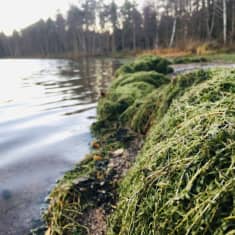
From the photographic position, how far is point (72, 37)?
2280 inches

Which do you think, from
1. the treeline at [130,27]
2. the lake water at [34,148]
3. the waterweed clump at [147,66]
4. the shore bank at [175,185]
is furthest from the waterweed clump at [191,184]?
the treeline at [130,27]

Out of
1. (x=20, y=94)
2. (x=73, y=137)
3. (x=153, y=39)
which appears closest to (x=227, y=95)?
(x=73, y=137)

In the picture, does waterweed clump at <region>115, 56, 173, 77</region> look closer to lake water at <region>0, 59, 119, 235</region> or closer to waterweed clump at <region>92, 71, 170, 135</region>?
lake water at <region>0, 59, 119, 235</region>

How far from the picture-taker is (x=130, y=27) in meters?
44.2

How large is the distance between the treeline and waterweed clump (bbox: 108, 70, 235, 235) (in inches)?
909

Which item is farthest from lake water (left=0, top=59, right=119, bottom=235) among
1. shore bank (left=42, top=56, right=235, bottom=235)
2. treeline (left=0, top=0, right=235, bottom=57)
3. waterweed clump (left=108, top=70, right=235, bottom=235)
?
treeline (left=0, top=0, right=235, bottom=57)

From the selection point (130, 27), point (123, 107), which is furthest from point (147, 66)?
point (130, 27)

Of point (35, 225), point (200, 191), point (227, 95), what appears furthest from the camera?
point (35, 225)

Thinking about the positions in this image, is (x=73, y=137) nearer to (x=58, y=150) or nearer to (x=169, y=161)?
(x=58, y=150)

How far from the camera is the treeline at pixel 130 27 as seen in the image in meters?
29.4

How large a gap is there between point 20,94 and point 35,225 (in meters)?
9.29

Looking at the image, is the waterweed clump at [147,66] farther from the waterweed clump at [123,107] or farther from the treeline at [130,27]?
the treeline at [130,27]

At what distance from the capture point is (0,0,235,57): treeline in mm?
29422

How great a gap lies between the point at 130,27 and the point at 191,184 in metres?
44.9
